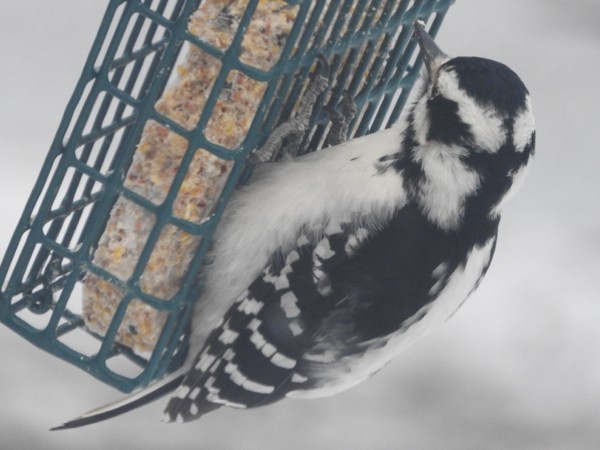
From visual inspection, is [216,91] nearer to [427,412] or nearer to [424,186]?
[424,186]

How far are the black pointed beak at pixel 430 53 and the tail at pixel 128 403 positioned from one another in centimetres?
99

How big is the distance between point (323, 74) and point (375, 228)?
38cm

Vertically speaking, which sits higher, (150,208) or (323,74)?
(323,74)

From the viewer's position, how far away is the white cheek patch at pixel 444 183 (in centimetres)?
294

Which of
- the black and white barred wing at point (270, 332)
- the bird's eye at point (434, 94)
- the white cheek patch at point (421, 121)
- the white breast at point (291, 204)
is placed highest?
the bird's eye at point (434, 94)

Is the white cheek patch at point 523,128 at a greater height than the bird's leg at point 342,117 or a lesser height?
greater

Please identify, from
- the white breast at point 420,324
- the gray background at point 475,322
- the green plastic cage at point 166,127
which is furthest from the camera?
the gray background at point 475,322

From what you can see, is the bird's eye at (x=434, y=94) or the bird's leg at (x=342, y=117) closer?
the bird's eye at (x=434, y=94)

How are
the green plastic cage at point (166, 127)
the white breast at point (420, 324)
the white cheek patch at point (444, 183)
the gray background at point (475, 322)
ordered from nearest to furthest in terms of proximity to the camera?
the green plastic cage at point (166, 127) → the white cheek patch at point (444, 183) → the white breast at point (420, 324) → the gray background at point (475, 322)

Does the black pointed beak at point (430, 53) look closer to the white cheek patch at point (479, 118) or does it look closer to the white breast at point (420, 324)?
the white cheek patch at point (479, 118)

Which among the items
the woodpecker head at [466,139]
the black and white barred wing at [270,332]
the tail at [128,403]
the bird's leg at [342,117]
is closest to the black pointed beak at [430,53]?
→ the woodpecker head at [466,139]

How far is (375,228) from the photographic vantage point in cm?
300

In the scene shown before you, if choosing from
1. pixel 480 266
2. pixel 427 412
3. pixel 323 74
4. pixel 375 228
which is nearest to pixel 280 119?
pixel 323 74

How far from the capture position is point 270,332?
303 centimetres
